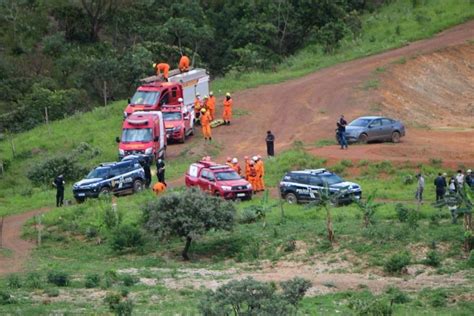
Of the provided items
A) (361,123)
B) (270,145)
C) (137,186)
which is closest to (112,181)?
(137,186)

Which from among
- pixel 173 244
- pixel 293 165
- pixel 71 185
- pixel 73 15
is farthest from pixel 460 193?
pixel 73 15

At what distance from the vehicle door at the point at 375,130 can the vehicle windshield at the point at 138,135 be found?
9.12 meters

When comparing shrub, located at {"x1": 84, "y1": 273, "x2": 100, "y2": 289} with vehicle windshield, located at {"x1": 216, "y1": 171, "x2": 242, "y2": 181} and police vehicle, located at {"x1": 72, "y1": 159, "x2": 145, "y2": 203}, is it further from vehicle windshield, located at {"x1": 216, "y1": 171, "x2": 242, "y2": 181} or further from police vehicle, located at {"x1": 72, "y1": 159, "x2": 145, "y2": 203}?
police vehicle, located at {"x1": 72, "y1": 159, "x2": 145, "y2": 203}

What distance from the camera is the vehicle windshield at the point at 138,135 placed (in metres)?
48.8

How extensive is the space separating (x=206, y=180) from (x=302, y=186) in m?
3.56

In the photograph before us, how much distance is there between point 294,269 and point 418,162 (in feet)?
41.2

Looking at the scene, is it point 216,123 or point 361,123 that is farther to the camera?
point 216,123

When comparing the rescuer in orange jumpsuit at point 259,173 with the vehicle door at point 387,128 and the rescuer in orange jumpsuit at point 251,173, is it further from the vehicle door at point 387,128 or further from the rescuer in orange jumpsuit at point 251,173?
the vehicle door at point 387,128

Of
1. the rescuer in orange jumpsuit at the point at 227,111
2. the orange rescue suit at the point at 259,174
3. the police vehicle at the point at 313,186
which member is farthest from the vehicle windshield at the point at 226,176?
the rescuer in orange jumpsuit at the point at 227,111

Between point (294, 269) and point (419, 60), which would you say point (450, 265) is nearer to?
point (294, 269)

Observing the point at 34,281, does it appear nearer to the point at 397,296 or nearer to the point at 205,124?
the point at 397,296

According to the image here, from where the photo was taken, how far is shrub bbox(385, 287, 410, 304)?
98.0 feet

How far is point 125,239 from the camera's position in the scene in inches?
1460

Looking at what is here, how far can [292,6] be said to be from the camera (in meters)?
72.1
